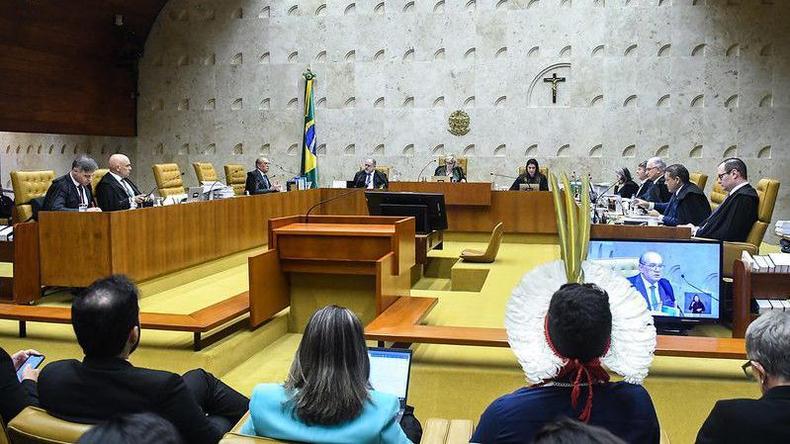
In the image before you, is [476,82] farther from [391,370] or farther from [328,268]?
[391,370]

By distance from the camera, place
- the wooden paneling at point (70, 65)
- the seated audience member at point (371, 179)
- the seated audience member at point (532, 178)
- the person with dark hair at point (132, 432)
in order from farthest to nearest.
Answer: the wooden paneling at point (70, 65) → the seated audience member at point (371, 179) → the seated audience member at point (532, 178) → the person with dark hair at point (132, 432)

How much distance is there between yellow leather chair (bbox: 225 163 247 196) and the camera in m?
11.4

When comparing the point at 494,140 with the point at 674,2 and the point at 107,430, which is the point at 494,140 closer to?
the point at 674,2

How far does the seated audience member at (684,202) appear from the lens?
686cm

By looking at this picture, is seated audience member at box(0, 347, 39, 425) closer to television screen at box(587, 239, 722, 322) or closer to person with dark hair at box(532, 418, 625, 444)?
person with dark hair at box(532, 418, 625, 444)

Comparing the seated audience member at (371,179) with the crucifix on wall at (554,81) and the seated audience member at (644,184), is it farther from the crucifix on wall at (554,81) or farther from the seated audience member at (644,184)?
the seated audience member at (644,184)

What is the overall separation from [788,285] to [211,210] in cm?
516

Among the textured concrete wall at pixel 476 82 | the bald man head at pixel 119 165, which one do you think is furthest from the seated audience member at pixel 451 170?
the bald man head at pixel 119 165

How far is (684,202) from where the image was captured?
6867 mm

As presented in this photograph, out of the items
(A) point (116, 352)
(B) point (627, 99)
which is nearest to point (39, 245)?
(A) point (116, 352)

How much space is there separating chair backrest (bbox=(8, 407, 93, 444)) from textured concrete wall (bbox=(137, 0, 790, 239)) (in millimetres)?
11076

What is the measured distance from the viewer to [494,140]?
1260 centimetres

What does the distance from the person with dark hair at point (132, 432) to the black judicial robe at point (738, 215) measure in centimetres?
535

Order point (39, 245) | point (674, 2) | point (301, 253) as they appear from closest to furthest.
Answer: point (301, 253) < point (39, 245) < point (674, 2)
